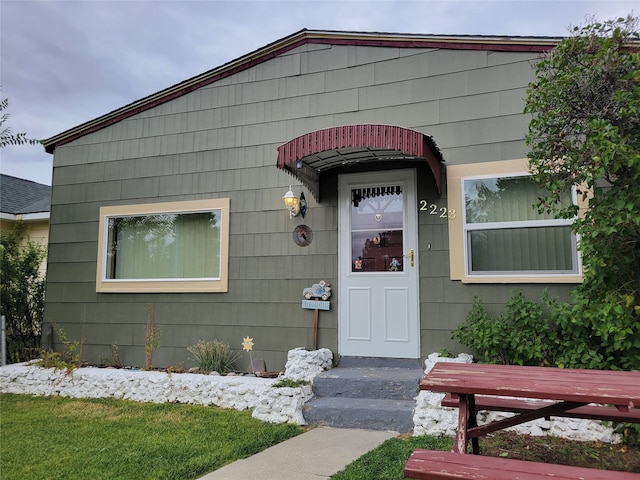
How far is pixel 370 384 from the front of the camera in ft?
15.0

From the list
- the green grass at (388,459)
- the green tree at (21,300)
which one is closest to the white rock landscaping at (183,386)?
the green tree at (21,300)

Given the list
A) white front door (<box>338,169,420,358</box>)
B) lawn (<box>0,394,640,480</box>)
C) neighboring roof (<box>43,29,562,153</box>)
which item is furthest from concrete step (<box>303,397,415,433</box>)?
neighboring roof (<box>43,29,562,153</box>)

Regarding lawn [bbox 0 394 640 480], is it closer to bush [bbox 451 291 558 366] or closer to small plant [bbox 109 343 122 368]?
bush [bbox 451 291 558 366]

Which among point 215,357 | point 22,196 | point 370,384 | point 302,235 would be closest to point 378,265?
point 302,235

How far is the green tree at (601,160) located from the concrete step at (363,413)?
1529mm

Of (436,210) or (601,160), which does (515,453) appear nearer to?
(601,160)

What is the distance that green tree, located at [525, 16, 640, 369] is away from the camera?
3.38 metres

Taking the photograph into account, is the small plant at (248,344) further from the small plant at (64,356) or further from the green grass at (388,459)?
the green grass at (388,459)

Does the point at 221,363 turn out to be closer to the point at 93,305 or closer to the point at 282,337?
the point at 282,337

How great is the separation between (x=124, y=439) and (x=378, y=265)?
3081 millimetres

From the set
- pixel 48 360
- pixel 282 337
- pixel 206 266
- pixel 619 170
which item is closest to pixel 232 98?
pixel 206 266

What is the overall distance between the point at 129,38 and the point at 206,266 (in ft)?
24.5

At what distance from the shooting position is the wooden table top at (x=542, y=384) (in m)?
2.12

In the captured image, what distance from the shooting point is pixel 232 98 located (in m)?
6.34
